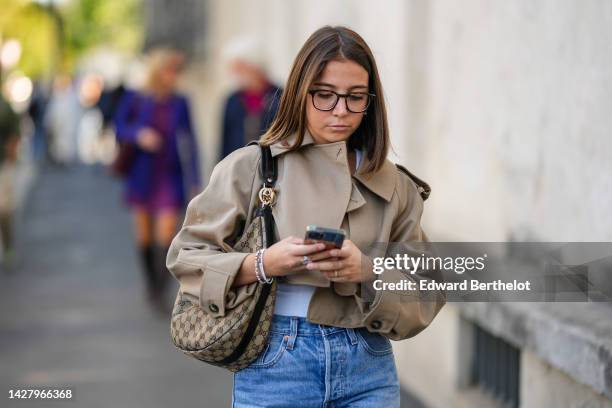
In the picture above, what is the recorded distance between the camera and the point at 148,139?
8.41m

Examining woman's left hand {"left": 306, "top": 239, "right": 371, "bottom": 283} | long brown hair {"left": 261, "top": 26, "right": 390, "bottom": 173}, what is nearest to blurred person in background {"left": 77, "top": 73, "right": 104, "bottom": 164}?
long brown hair {"left": 261, "top": 26, "right": 390, "bottom": 173}

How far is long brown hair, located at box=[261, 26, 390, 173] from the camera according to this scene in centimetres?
296

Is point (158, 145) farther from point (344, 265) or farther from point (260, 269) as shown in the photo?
point (344, 265)

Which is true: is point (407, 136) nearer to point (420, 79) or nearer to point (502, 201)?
point (420, 79)

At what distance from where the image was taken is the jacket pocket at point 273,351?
296 cm

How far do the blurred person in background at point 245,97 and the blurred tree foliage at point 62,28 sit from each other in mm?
6464

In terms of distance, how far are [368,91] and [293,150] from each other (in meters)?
0.26

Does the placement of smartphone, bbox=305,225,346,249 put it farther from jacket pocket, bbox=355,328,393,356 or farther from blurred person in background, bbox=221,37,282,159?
blurred person in background, bbox=221,37,282,159

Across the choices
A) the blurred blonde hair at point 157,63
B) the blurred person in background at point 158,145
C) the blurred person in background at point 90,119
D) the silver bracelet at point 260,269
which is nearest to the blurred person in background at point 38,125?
the blurred person in background at point 90,119

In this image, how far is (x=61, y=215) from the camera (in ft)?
53.9

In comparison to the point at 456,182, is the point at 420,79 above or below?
above

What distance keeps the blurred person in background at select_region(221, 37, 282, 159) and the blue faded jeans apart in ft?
15.4

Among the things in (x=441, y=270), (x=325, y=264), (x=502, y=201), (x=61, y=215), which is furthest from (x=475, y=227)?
(x=61, y=215)

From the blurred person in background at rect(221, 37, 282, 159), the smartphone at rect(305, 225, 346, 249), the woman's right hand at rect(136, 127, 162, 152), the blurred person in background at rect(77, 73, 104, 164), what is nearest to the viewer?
the smartphone at rect(305, 225, 346, 249)
